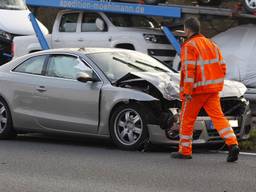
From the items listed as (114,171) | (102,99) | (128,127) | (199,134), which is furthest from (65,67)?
(114,171)

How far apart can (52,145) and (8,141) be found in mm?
873

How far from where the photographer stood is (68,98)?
437 inches

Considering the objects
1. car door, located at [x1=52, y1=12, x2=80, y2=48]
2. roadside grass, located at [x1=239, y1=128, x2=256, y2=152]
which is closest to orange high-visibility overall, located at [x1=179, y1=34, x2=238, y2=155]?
roadside grass, located at [x1=239, y1=128, x2=256, y2=152]

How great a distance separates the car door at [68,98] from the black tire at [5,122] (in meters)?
0.59

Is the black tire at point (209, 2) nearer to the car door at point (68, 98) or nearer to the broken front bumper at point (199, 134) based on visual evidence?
the car door at point (68, 98)

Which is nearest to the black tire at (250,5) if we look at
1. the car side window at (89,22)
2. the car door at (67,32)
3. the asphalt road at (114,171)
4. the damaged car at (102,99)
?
the car side window at (89,22)

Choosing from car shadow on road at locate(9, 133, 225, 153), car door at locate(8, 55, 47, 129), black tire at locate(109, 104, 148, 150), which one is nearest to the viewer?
black tire at locate(109, 104, 148, 150)

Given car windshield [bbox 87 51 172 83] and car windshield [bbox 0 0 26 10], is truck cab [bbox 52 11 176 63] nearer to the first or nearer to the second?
A: car windshield [bbox 0 0 26 10]

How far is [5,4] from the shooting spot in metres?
21.3

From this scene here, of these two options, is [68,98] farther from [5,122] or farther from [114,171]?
[114,171]

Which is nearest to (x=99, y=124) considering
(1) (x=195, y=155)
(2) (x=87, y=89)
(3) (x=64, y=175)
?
(2) (x=87, y=89)

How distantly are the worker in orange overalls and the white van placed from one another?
35.1 feet

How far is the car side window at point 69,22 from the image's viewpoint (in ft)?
58.8

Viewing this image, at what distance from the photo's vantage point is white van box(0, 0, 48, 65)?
20.3 meters
